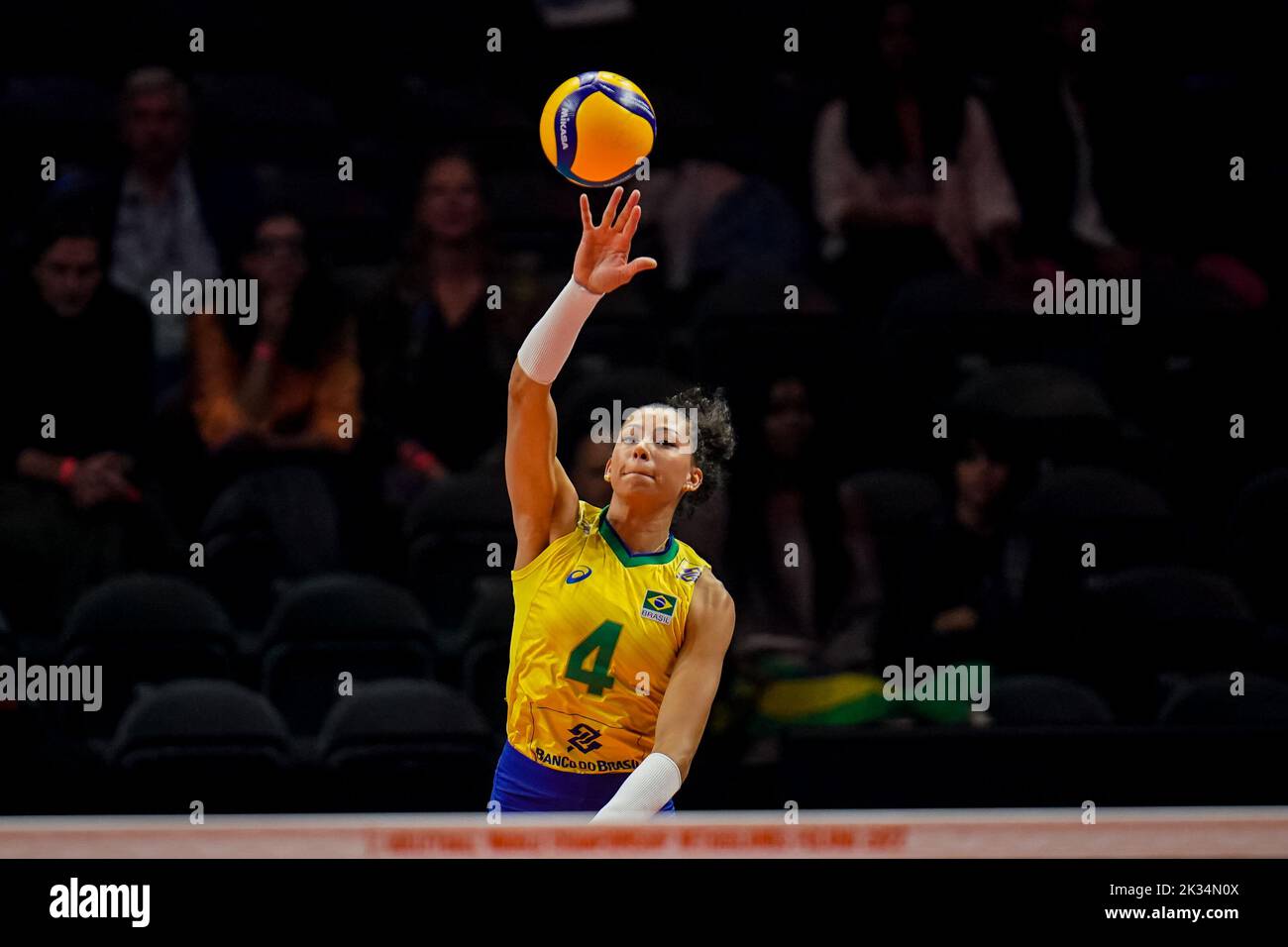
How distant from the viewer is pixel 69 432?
601cm

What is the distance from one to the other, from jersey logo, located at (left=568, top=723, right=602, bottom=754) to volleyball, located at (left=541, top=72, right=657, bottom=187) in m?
1.39

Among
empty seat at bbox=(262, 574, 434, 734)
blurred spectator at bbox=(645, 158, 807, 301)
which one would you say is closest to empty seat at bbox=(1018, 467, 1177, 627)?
blurred spectator at bbox=(645, 158, 807, 301)

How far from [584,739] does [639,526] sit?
51 cm

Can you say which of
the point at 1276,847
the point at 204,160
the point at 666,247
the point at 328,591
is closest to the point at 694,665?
the point at 1276,847

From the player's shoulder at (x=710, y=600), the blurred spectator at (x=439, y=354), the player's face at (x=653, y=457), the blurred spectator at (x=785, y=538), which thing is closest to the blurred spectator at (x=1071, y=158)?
the blurred spectator at (x=785, y=538)

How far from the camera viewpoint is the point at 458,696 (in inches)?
215

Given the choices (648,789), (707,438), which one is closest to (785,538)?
(707,438)

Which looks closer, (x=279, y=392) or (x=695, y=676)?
(x=695, y=676)

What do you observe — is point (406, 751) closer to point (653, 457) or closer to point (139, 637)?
point (139, 637)

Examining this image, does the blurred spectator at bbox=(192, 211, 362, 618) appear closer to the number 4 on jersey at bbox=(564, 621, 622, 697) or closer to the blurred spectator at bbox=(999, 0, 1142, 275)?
the number 4 on jersey at bbox=(564, 621, 622, 697)

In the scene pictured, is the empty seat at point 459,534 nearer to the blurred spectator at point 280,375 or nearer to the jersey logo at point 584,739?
the blurred spectator at point 280,375

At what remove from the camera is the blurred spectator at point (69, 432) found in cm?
585

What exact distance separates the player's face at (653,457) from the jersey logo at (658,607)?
23cm

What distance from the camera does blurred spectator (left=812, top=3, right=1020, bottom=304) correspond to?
267 inches
